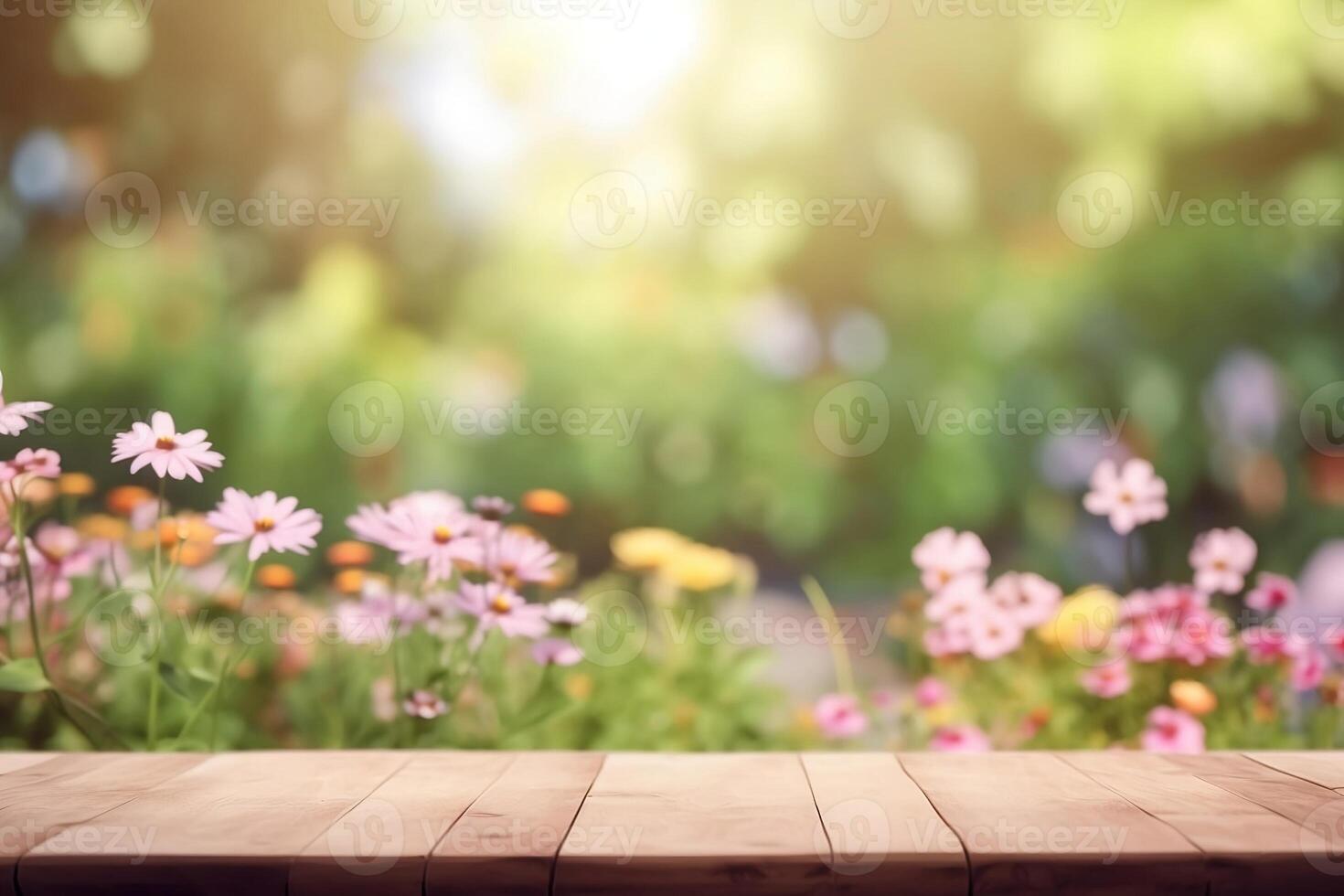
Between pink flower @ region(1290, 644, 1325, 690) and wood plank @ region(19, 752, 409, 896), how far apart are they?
147 cm

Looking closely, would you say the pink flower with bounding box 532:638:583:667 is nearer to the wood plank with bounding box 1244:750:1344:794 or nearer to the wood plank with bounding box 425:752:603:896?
the wood plank with bounding box 425:752:603:896

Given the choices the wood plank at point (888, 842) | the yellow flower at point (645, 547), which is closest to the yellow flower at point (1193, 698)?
the wood plank at point (888, 842)

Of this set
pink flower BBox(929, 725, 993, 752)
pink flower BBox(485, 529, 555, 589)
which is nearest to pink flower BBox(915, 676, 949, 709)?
pink flower BBox(929, 725, 993, 752)

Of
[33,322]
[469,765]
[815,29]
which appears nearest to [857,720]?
[469,765]

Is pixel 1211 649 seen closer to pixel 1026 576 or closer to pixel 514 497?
pixel 1026 576

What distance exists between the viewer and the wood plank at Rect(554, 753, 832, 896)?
1110mm

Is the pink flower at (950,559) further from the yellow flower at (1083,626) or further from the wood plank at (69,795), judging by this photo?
the wood plank at (69,795)

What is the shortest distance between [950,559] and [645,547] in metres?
0.52

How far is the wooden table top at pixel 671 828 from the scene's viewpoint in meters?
1.11

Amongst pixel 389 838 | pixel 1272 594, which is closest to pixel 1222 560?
pixel 1272 594

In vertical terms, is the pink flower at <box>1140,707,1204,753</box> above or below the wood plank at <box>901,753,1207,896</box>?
below

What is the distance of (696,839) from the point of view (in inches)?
45.8

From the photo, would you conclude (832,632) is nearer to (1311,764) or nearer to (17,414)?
(1311,764)

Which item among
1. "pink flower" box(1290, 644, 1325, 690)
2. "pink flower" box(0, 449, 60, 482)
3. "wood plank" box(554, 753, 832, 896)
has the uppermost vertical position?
"pink flower" box(0, 449, 60, 482)
